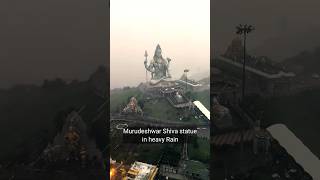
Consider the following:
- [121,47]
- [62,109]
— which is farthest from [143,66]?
[62,109]

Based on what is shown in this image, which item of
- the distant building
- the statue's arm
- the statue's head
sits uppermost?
the statue's head

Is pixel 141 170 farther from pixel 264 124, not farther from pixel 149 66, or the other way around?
pixel 264 124

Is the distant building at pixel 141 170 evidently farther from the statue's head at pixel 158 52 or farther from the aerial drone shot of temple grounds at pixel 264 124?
the statue's head at pixel 158 52

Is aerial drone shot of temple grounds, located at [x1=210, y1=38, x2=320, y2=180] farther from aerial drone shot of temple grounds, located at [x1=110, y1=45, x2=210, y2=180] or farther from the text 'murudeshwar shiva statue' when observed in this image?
the text 'murudeshwar shiva statue'

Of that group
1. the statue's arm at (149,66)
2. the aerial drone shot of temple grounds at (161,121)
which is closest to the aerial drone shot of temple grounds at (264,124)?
the aerial drone shot of temple grounds at (161,121)

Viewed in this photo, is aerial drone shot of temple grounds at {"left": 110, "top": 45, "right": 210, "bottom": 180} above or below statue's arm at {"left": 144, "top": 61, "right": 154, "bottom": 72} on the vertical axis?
below

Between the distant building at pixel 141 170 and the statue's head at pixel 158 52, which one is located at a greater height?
the statue's head at pixel 158 52

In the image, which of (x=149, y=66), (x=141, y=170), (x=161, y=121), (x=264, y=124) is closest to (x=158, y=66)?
(x=149, y=66)

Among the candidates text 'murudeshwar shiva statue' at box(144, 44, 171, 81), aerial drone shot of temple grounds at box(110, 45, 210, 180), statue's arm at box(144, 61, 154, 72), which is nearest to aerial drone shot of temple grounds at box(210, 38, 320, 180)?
aerial drone shot of temple grounds at box(110, 45, 210, 180)
